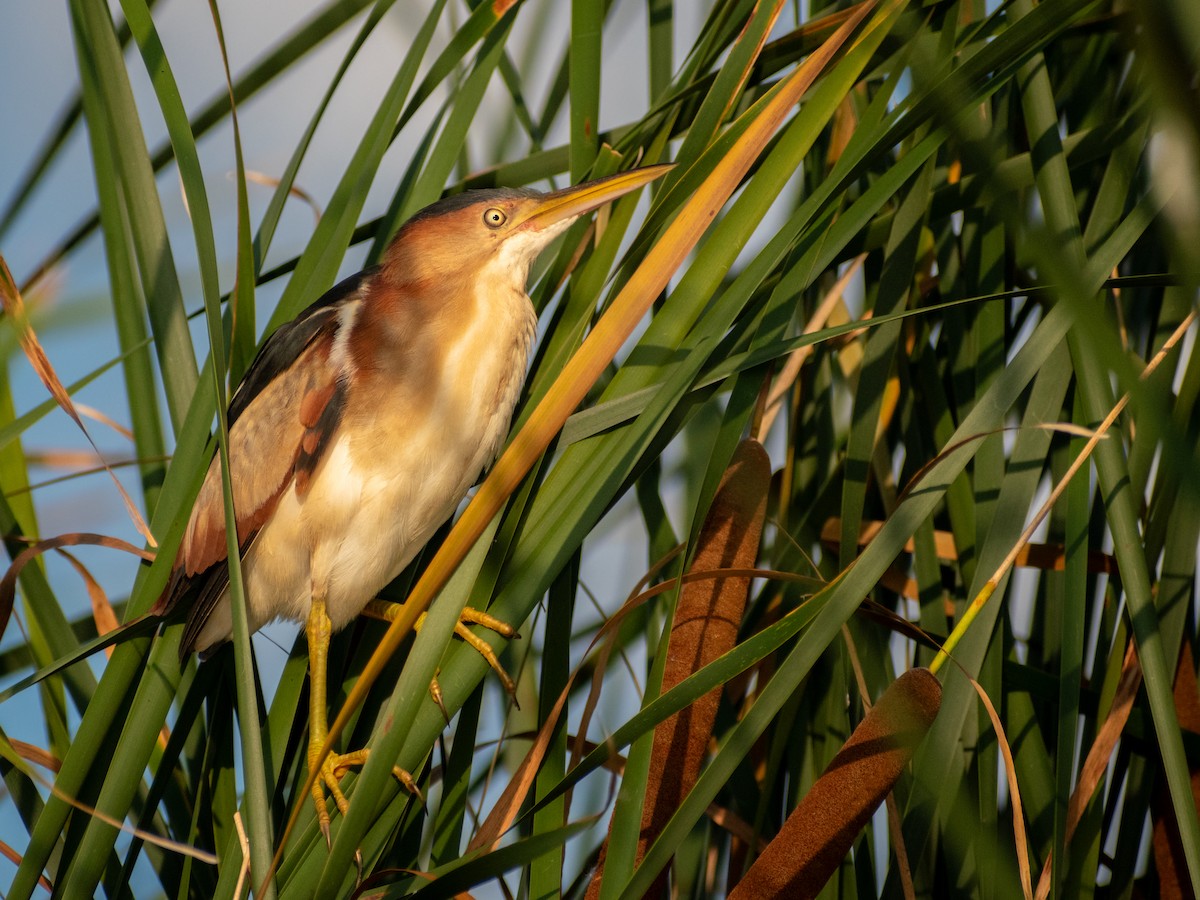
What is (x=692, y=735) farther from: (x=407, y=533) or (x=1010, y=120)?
(x=1010, y=120)

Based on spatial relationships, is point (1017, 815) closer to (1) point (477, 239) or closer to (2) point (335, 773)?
(2) point (335, 773)

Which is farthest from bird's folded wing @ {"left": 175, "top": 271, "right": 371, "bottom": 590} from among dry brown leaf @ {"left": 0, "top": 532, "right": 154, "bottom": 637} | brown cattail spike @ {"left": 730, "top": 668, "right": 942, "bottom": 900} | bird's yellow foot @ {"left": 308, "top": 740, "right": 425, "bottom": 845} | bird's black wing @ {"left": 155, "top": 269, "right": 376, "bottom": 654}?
brown cattail spike @ {"left": 730, "top": 668, "right": 942, "bottom": 900}

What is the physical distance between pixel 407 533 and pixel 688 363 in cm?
74

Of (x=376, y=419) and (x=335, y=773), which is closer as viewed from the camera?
(x=335, y=773)

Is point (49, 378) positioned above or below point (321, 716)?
above

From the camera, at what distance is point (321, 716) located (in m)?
1.41

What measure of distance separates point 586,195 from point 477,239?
31 cm

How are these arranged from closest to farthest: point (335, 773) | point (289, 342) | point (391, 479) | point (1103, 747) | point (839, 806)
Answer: point (839, 806)
point (1103, 747)
point (335, 773)
point (391, 479)
point (289, 342)

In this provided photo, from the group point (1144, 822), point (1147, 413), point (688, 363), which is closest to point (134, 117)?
point (688, 363)

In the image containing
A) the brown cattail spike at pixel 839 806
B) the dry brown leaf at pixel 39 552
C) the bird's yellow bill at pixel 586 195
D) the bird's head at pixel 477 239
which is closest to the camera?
the brown cattail spike at pixel 839 806

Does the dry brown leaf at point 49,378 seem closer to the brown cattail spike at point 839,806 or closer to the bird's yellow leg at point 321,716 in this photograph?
the bird's yellow leg at point 321,716

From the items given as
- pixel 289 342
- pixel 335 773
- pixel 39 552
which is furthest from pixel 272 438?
pixel 335 773

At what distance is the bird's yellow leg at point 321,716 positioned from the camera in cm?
136

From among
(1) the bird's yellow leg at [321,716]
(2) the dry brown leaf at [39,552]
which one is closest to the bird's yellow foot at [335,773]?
(1) the bird's yellow leg at [321,716]
